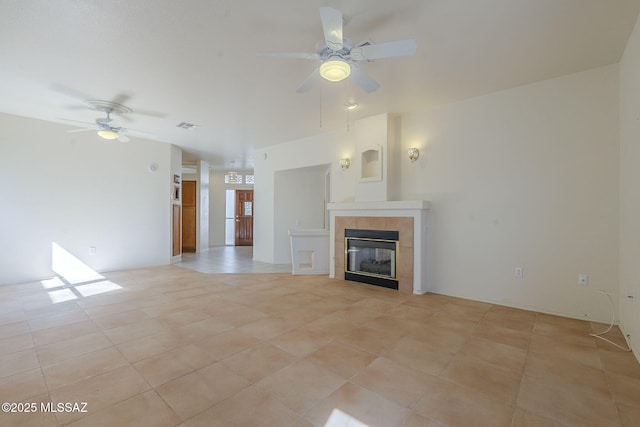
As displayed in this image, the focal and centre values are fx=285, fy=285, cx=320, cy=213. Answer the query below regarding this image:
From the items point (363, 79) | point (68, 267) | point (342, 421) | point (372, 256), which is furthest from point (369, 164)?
point (68, 267)

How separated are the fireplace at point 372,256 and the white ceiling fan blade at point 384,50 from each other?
8.98 feet

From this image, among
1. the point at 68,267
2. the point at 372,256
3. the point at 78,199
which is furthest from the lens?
the point at 78,199

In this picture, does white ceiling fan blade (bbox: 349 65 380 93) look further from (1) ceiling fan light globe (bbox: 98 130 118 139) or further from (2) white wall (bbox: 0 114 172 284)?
(2) white wall (bbox: 0 114 172 284)

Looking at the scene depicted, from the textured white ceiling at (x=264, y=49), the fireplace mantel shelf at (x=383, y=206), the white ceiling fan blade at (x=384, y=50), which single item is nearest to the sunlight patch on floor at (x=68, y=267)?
the textured white ceiling at (x=264, y=49)

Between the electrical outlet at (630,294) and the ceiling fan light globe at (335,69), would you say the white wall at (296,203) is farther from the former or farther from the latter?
the electrical outlet at (630,294)

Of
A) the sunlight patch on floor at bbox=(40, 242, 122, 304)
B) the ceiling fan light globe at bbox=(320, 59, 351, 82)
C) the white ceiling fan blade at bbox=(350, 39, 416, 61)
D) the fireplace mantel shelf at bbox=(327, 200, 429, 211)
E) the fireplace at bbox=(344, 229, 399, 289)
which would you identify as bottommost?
the sunlight patch on floor at bbox=(40, 242, 122, 304)

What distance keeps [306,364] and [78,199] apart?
5.67 metres

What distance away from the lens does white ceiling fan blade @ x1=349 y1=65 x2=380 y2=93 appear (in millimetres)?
2525

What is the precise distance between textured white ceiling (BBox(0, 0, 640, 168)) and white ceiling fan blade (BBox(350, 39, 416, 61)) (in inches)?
12.7

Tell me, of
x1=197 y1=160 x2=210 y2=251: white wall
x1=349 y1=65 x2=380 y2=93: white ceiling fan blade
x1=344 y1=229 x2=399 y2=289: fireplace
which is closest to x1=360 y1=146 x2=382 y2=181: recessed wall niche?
x1=344 y1=229 x2=399 y2=289: fireplace

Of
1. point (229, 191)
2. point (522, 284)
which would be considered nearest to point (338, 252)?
point (522, 284)

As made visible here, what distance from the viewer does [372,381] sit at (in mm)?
1979

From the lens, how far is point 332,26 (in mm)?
2012

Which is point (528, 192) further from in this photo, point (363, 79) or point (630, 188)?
point (363, 79)
